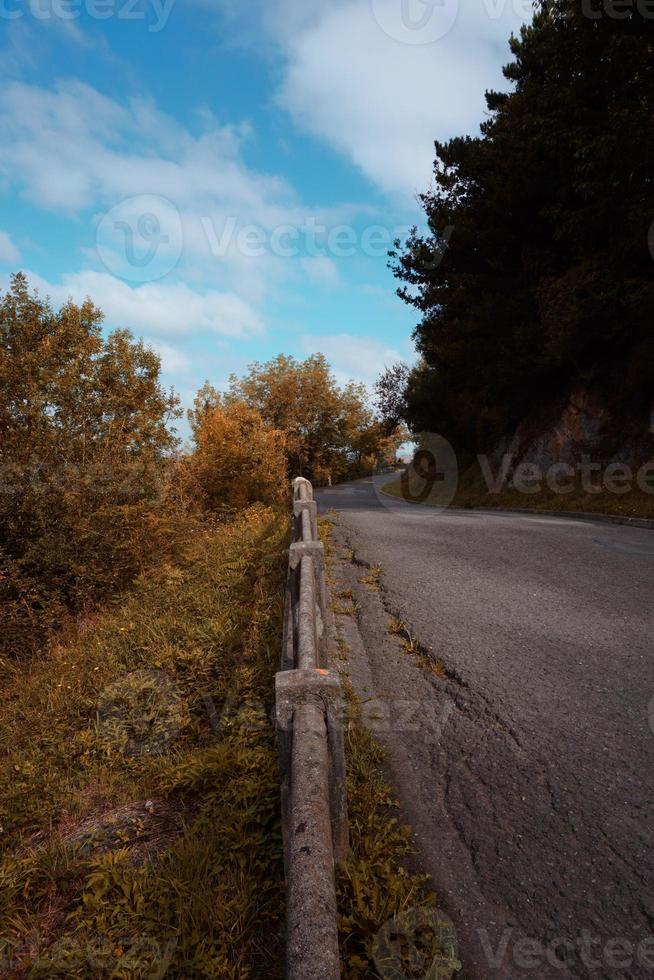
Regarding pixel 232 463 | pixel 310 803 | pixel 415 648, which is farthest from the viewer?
pixel 232 463

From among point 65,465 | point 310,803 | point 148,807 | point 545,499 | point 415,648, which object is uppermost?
point 65,465

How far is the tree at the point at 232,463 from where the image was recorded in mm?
15500

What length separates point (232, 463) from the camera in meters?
15.6

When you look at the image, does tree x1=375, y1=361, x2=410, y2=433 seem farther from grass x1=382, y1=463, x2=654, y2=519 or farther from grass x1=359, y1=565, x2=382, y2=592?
grass x1=359, y1=565, x2=382, y2=592

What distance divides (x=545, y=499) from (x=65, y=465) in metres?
12.4

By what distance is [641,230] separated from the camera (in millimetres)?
11602

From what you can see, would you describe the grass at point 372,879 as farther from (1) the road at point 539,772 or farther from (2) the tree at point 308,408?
(2) the tree at point 308,408

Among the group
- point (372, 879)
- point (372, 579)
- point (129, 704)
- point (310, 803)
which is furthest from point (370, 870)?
point (372, 579)

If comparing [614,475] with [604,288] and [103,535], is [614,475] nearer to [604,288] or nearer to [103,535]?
[604,288]

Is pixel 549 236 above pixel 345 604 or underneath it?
above

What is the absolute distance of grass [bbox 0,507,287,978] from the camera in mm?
2195

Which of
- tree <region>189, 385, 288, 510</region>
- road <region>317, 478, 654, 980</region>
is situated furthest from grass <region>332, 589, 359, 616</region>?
tree <region>189, 385, 288, 510</region>

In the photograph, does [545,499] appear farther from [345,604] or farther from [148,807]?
[148,807]

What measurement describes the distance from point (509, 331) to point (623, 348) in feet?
12.5
